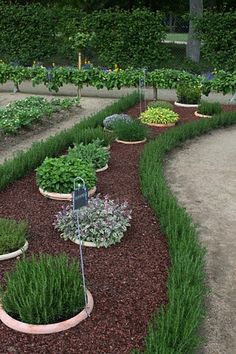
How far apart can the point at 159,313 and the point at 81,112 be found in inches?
383

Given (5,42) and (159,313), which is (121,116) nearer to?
(159,313)

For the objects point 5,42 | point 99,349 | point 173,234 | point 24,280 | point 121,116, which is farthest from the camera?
point 5,42

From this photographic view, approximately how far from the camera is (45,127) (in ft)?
36.2

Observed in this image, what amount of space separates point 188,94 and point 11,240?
923 cm

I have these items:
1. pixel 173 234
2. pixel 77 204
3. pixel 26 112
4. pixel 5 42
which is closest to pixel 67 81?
pixel 26 112

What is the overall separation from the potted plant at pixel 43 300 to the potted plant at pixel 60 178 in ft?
8.05

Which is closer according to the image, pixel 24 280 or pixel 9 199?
pixel 24 280

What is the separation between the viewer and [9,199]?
6176mm

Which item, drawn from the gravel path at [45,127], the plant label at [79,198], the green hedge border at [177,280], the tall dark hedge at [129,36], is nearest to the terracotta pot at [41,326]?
the green hedge border at [177,280]

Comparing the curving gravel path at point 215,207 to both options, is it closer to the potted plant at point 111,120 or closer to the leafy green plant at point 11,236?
the potted plant at point 111,120

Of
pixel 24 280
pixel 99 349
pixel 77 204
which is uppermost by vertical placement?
pixel 77 204

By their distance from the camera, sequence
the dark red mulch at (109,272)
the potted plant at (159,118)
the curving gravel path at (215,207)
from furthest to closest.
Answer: the potted plant at (159,118) < the curving gravel path at (215,207) < the dark red mulch at (109,272)

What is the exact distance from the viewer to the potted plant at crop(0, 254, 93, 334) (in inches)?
136

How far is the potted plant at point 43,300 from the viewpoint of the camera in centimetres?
345
